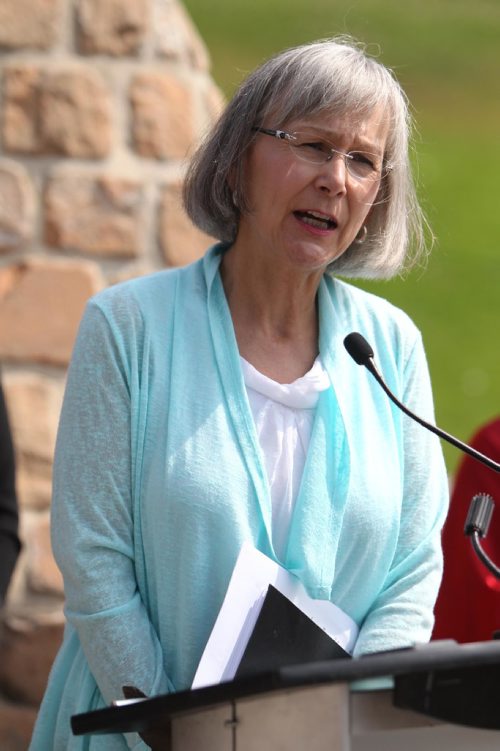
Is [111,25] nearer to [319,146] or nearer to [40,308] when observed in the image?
[40,308]

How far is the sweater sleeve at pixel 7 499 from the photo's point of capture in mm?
2955

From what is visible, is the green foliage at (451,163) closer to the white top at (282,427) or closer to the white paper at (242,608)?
the white top at (282,427)

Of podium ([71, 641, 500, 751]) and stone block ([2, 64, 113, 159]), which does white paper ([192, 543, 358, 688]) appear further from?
stone block ([2, 64, 113, 159])

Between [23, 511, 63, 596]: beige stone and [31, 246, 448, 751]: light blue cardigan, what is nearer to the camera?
[31, 246, 448, 751]: light blue cardigan

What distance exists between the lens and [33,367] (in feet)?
12.0

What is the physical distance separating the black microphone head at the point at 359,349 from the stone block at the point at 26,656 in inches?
66.1

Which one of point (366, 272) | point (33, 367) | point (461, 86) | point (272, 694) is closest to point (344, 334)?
point (366, 272)

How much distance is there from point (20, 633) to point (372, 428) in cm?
155

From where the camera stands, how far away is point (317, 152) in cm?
235

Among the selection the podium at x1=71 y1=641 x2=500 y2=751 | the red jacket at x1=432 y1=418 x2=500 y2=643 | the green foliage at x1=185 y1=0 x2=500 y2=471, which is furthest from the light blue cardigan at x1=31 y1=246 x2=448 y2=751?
the green foliage at x1=185 y1=0 x2=500 y2=471

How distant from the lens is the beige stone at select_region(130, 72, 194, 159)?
12.3 feet

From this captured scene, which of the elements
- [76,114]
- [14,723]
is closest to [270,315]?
[76,114]

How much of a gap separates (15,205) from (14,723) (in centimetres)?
136

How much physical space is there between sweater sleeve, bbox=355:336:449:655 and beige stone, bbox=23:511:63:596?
4.59 ft
